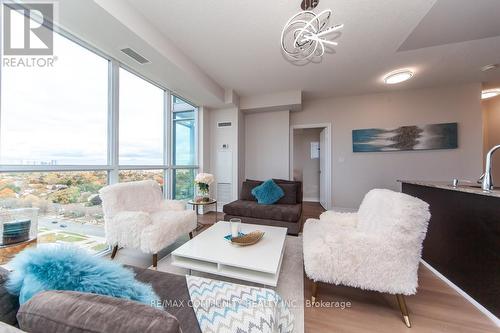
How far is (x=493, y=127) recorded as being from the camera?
3.95m

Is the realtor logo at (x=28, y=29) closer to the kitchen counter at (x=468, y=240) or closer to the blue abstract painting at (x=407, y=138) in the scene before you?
the kitchen counter at (x=468, y=240)

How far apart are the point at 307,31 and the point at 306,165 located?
4414 millimetres

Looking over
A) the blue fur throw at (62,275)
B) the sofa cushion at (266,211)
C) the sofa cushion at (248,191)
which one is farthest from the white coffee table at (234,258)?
the sofa cushion at (248,191)

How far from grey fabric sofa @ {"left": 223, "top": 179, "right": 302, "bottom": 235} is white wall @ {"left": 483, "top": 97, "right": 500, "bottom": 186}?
430 centimetres

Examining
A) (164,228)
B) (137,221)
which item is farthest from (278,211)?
(137,221)

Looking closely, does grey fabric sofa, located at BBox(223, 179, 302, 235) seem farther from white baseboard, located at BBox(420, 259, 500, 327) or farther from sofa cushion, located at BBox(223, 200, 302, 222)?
white baseboard, located at BBox(420, 259, 500, 327)

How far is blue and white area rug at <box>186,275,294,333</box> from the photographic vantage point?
74 cm

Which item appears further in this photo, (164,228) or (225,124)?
(225,124)

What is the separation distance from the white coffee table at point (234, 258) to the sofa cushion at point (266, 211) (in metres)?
0.95

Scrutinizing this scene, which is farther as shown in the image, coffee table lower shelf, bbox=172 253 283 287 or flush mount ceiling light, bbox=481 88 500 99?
flush mount ceiling light, bbox=481 88 500 99

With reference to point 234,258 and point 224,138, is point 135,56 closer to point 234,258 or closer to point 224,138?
point 224,138

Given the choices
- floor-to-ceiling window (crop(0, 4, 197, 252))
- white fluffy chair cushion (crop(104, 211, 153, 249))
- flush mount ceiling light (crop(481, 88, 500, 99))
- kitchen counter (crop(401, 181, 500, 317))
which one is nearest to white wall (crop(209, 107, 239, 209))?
floor-to-ceiling window (crop(0, 4, 197, 252))

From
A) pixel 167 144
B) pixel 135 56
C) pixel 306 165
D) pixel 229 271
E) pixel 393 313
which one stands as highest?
pixel 135 56

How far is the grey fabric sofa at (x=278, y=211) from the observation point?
2789 mm
